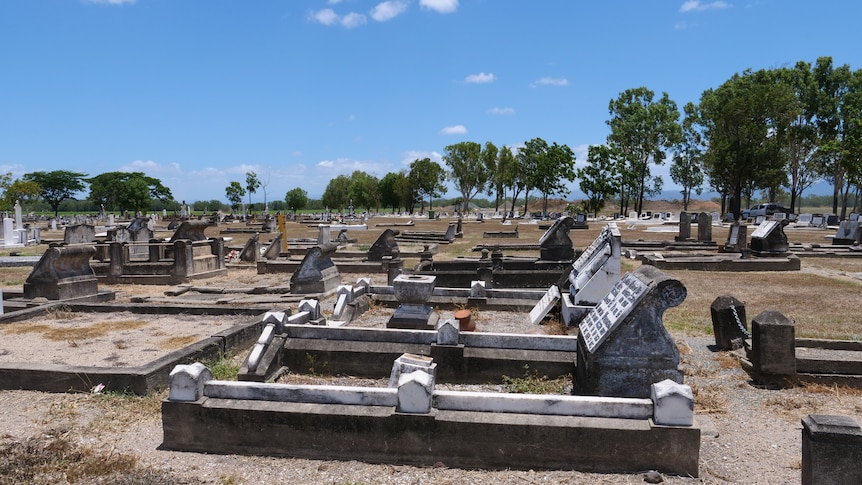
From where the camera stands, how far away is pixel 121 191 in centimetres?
9125

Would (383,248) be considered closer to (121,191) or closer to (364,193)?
(364,193)

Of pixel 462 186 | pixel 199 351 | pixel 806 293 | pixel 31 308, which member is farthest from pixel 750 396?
pixel 462 186

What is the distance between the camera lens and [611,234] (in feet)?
30.0

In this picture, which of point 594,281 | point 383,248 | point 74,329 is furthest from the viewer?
point 383,248

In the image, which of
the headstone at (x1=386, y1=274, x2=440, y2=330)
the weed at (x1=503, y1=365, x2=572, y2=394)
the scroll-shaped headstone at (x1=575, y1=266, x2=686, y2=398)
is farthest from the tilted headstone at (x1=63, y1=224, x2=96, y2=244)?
the scroll-shaped headstone at (x1=575, y1=266, x2=686, y2=398)

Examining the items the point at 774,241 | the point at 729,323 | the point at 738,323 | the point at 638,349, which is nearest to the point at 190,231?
the point at 729,323

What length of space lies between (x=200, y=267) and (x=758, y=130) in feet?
163

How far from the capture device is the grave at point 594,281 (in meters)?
8.75

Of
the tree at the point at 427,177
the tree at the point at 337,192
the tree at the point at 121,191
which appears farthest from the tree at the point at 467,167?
the tree at the point at 121,191

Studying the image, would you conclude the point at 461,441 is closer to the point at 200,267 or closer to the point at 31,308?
the point at 31,308

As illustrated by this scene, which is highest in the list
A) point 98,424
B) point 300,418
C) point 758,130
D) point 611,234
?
point 758,130

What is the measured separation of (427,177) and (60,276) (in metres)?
81.7

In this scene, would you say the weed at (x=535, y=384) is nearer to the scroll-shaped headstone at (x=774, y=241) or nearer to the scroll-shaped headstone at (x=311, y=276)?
the scroll-shaped headstone at (x=311, y=276)

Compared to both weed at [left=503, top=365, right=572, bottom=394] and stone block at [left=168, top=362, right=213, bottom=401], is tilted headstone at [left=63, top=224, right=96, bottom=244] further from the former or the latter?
weed at [left=503, top=365, right=572, bottom=394]
